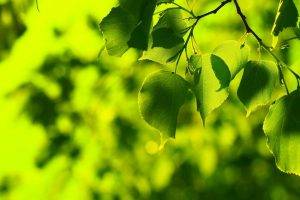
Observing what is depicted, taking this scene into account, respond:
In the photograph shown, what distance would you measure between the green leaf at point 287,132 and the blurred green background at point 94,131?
1.71m

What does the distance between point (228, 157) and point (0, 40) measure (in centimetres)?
133

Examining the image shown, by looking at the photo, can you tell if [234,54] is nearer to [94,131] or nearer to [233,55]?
[233,55]

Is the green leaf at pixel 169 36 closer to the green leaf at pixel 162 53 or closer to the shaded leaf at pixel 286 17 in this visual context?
the green leaf at pixel 162 53

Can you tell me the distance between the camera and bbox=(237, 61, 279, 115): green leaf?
0.63m

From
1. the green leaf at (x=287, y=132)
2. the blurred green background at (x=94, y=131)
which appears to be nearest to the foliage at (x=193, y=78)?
the green leaf at (x=287, y=132)

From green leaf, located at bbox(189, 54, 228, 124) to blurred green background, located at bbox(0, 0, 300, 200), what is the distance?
1.72m

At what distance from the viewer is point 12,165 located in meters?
2.26

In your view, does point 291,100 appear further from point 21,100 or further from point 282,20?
point 21,100

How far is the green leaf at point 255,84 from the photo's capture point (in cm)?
63

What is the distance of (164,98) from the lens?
585 millimetres

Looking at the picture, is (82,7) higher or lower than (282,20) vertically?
lower

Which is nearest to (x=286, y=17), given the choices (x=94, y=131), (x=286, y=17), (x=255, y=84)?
(x=286, y=17)

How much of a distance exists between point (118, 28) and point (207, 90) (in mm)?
136

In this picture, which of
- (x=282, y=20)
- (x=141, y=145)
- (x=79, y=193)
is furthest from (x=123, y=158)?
(x=282, y=20)
